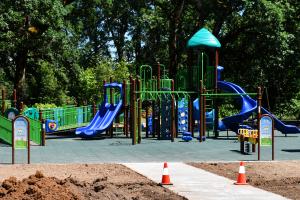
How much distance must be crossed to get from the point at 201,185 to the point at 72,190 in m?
3.05

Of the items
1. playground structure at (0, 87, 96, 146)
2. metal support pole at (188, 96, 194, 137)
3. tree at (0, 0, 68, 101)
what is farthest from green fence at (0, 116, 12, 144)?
tree at (0, 0, 68, 101)

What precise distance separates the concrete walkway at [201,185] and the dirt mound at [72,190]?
46cm

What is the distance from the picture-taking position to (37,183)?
10422mm

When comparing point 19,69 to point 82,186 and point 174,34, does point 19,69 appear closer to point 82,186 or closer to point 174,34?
point 174,34

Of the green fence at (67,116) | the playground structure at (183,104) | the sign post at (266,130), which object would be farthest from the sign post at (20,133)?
the green fence at (67,116)

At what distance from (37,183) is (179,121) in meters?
22.7

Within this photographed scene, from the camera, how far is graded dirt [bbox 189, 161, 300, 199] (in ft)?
40.6

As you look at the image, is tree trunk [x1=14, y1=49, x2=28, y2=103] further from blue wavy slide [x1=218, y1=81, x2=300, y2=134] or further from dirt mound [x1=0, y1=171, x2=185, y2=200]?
dirt mound [x1=0, y1=171, x2=185, y2=200]

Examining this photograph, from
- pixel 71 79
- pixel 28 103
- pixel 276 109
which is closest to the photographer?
pixel 276 109

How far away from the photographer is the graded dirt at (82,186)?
32.9 ft

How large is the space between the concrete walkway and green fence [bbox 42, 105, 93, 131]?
16342 millimetres

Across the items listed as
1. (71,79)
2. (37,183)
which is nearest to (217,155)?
(37,183)

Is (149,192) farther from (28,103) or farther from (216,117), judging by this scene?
(28,103)

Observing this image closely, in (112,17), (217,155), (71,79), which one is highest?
(112,17)
